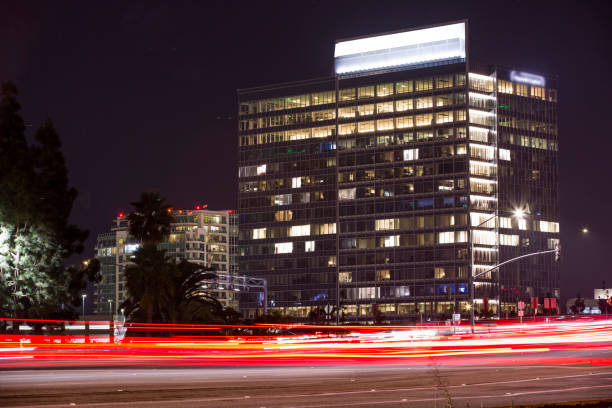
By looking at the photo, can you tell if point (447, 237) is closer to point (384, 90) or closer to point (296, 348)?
point (384, 90)

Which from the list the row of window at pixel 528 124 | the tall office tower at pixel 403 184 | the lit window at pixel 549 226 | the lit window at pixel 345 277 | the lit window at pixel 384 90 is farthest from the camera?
the lit window at pixel 345 277

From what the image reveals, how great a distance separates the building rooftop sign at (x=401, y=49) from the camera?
159 m

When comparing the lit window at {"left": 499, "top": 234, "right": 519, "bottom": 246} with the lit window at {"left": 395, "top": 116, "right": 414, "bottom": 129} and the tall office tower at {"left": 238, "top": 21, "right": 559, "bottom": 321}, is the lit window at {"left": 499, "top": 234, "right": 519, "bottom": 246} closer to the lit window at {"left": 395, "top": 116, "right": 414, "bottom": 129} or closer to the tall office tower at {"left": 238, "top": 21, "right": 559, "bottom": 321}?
the tall office tower at {"left": 238, "top": 21, "right": 559, "bottom": 321}

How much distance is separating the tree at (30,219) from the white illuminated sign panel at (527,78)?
107m

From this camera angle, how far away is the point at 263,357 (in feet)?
145

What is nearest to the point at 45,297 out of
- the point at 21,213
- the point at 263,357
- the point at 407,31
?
the point at 21,213

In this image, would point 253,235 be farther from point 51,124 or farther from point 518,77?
point 51,124

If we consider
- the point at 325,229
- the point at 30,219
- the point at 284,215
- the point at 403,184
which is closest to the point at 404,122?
the point at 403,184

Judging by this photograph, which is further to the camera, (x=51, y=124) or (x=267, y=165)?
(x=267, y=165)

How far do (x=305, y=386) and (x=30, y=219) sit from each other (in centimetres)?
4565

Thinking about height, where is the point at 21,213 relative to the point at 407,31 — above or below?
below

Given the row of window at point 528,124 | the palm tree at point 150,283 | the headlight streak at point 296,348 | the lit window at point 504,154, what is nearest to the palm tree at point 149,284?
the palm tree at point 150,283

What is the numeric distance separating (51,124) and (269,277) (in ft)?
325

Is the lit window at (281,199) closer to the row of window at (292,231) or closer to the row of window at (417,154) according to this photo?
the row of window at (417,154)
